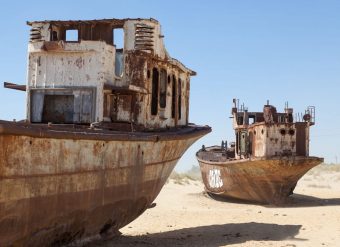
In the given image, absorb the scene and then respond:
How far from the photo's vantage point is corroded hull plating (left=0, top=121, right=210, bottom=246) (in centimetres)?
666

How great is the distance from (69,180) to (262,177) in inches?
456

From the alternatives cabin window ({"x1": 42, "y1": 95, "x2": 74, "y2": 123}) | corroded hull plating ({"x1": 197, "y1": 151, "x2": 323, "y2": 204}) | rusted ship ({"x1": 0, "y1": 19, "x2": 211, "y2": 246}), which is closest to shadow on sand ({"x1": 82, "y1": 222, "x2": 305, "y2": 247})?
rusted ship ({"x1": 0, "y1": 19, "x2": 211, "y2": 246})

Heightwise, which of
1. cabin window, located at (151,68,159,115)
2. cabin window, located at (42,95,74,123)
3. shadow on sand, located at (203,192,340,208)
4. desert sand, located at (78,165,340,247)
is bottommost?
shadow on sand, located at (203,192,340,208)

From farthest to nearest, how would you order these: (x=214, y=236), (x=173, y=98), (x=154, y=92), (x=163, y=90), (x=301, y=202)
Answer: (x=301, y=202), (x=173, y=98), (x=163, y=90), (x=154, y=92), (x=214, y=236)

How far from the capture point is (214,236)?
433 inches

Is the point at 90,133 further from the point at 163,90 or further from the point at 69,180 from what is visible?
the point at 163,90

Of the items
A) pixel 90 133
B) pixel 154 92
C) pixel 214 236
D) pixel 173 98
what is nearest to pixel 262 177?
pixel 173 98

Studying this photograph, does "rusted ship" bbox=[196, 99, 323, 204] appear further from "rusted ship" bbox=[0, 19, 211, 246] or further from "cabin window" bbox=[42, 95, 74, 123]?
"cabin window" bbox=[42, 95, 74, 123]

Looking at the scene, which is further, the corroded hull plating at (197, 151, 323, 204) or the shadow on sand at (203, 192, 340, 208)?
the shadow on sand at (203, 192, 340, 208)

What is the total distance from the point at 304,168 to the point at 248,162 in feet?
6.15

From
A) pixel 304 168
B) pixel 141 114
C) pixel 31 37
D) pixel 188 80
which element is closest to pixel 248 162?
pixel 304 168

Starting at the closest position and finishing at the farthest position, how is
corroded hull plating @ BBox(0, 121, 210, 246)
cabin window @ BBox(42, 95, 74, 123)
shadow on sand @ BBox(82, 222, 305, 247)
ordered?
corroded hull plating @ BBox(0, 121, 210, 246)
shadow on sand @ BBox(82, 222, 305, 247)
cabin window @ BBox(42, 95, 74, 123)

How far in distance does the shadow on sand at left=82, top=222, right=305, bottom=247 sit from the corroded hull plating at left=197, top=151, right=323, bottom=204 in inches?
210

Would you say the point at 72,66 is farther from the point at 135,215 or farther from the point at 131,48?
the point at 135,215
